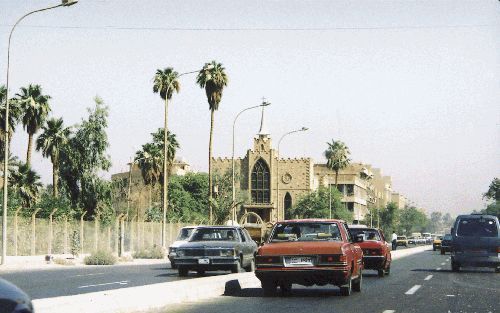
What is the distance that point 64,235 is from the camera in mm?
44844

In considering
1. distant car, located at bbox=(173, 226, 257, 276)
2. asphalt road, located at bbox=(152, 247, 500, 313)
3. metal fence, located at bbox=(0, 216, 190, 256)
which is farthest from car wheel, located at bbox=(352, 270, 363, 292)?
metal fence, located at bbox=(0, 216, 190, 256)

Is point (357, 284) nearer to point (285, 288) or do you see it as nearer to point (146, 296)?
point (285, 288)

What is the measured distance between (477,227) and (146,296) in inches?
691

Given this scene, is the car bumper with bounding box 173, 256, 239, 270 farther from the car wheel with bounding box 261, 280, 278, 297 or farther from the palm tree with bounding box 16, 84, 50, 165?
the palm tree with bounding box 16, 84, 50, 165

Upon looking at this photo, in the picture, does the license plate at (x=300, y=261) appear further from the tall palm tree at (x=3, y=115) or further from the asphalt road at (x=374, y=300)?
the tall palm tree at (x=3, y=115)

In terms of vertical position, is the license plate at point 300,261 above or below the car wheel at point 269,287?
above

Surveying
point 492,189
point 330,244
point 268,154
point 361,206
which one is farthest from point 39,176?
point 492,189

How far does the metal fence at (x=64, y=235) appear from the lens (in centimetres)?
4150

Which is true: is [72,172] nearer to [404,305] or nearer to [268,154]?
[404,305]

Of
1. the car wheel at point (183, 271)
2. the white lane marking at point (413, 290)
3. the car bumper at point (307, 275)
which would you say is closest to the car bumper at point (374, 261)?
the white lane marking at point (413, 290)

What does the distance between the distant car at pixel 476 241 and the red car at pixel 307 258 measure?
39.7ft

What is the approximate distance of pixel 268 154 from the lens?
118438 mm

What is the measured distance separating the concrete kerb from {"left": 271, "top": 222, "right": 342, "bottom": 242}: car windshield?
1828mm

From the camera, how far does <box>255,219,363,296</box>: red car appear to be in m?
16.6
